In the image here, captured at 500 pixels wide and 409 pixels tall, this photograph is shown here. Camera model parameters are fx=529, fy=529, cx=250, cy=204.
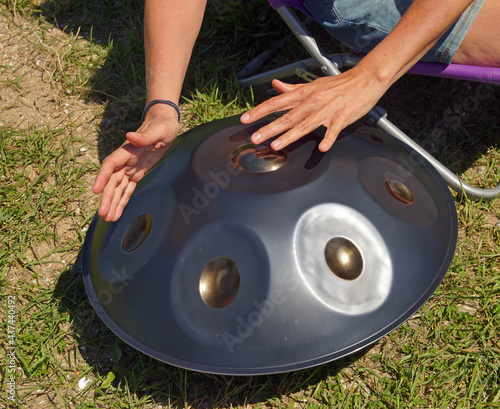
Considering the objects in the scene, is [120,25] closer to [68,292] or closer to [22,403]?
[68,292]

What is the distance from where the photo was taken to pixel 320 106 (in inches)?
60.6

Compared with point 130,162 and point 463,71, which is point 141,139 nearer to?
point 130,162

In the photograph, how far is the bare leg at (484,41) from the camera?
1861 mm

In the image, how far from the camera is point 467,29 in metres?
1.87

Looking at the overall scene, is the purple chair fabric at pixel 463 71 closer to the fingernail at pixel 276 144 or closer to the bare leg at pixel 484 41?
the bare leg at pixel 484 41

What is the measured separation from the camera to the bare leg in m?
1.86

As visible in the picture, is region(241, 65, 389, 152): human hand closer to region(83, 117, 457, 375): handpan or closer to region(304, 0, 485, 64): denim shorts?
region(83, 117, 457, 375): handpan

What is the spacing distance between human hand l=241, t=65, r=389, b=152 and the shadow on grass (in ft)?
2.64

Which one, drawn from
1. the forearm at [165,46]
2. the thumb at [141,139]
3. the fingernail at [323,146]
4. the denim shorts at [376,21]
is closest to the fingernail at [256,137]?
the fingernail at [323,146]

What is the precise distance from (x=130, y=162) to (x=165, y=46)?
1.61 ft

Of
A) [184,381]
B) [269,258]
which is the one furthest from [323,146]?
[184,381]

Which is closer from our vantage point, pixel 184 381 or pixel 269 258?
pixel 269 258

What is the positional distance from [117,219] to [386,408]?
1.07m

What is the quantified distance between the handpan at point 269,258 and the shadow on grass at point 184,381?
39 centimetres
